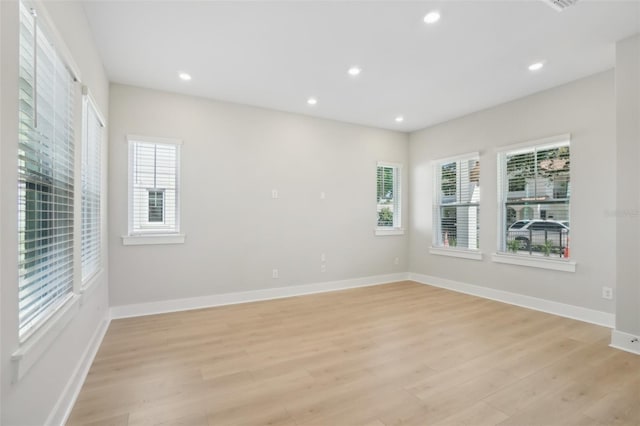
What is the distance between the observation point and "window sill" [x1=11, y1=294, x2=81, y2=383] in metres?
1.31

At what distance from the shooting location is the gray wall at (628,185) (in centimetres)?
288

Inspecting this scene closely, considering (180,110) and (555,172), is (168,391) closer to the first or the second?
(180,110)

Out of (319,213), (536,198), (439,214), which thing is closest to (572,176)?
(536,198)

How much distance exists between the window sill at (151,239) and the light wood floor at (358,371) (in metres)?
0.95

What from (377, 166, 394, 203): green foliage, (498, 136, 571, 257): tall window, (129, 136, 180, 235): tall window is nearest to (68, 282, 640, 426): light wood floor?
(498, 136, 571, 257): tall window

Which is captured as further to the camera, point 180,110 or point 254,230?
point 254,230

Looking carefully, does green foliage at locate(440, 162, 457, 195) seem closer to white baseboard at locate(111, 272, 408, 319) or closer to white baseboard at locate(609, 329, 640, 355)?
white baseboard at locate(111, 272, 408, 319)

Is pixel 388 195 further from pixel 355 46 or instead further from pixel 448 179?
pixel 355 46

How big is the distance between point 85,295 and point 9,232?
5.03 ft

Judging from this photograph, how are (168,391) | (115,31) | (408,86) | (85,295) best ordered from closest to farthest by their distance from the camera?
(168,391), (85,295), (115,31), (408,86)

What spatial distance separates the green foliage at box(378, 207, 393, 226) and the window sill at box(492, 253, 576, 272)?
1.97 metres

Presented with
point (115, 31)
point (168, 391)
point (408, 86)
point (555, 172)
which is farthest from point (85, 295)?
point (555, 172)

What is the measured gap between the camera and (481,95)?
4.35m

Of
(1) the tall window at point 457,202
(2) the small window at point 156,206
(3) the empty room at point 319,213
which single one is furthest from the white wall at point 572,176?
(2) the small window at point 156,206
